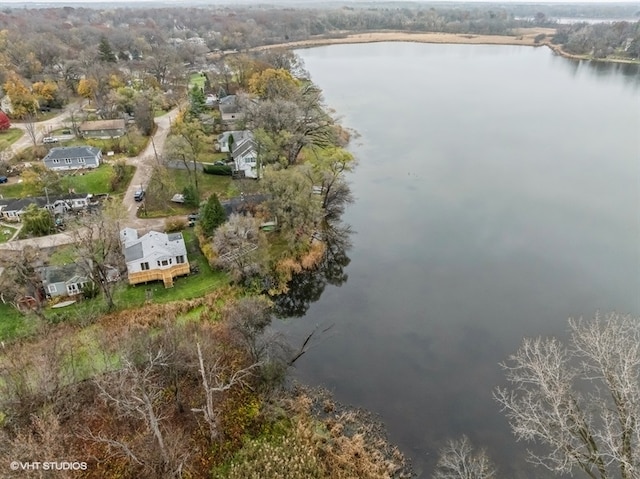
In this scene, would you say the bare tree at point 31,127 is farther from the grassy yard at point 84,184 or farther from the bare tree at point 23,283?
the bare tree at point 23,283

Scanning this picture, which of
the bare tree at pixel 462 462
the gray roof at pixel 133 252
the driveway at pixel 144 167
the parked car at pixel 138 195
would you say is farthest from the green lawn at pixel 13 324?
the bare tree at pixel 462 462

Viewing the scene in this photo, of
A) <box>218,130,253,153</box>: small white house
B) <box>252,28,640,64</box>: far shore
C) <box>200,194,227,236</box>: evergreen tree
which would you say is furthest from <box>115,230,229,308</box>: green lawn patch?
<box>252,28,640,64</box>: far shore

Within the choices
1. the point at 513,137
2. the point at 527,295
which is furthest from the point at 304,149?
the point at 527,295

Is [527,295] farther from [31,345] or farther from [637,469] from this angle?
[31,345]

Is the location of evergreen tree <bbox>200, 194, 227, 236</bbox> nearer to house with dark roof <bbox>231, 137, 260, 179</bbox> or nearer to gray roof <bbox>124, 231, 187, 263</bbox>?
gray roof <bbox>124, 231, 187, 263</bbox>

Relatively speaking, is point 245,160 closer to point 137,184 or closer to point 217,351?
point 137,184

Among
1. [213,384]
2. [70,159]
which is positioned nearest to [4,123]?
[70,159]
